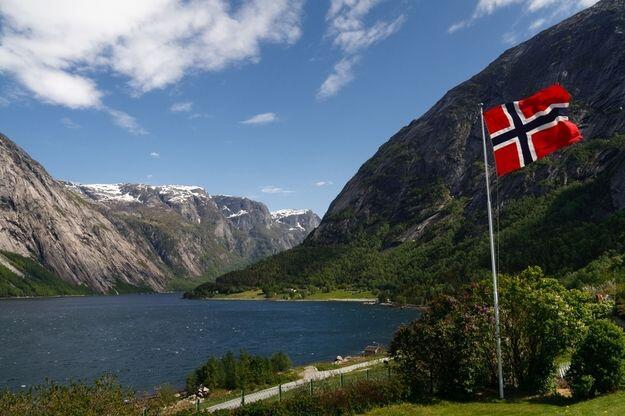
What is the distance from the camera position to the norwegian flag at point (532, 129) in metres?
26.4

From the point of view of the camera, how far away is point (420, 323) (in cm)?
3347

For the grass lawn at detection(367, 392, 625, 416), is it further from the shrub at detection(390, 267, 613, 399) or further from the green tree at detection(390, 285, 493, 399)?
the shrub at detection(390, 267, 613, 399)

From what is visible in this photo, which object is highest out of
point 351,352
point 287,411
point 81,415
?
point 81,415

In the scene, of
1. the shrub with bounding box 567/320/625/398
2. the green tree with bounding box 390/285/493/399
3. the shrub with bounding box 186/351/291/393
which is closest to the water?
the shrub with bounding box 186/351/291/393

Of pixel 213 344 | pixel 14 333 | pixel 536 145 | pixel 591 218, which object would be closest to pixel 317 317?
pixel 213 344

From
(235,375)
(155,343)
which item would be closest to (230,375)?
(235,375)

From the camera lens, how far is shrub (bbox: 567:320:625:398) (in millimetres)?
28203

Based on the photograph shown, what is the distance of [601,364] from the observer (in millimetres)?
28562

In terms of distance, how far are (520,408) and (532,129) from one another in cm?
1521

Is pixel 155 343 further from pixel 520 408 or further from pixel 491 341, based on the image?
pixel 520 408

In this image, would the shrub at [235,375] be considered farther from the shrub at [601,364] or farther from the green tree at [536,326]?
the shrub at [601,364]

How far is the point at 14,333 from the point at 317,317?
89.6 metres

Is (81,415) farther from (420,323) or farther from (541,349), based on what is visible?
(541,349)

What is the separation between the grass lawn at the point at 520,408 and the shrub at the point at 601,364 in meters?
0.97
